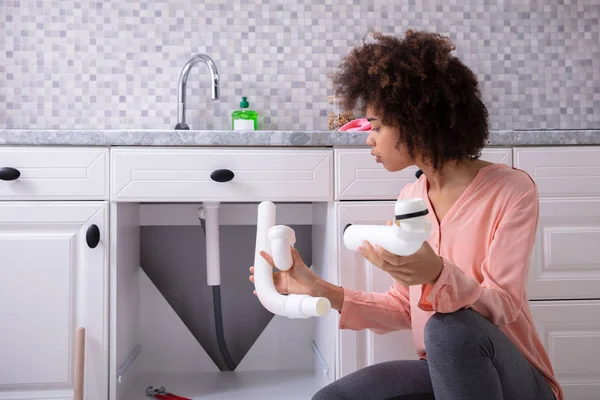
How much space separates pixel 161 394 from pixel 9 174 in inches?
29.8

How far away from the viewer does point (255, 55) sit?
199 centimetres

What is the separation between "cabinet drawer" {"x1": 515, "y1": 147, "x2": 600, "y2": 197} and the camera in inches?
56.1

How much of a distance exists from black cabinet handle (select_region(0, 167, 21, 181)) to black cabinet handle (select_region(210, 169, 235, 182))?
0.48m

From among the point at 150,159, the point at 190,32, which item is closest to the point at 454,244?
the point at 150,159

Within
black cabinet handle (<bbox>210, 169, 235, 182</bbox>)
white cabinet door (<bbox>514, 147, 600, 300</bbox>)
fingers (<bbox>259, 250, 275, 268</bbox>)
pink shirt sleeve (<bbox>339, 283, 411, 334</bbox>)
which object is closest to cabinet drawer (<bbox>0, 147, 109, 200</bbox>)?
black cabinet handle (<bbox>210, 169, 235, 182</bbox>)

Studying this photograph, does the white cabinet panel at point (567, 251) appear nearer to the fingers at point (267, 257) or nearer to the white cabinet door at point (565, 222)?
the white cabinet door at point (565, 222)

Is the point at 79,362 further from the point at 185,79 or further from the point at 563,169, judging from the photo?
the point at 563,169

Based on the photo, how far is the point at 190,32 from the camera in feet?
6.48

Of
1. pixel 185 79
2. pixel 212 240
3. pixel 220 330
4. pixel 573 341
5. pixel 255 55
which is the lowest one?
pixel 220 330

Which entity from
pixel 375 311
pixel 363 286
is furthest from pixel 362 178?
pixel 375 311

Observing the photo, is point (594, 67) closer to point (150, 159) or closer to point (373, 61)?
point (373, 61)

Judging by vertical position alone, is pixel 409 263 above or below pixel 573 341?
above

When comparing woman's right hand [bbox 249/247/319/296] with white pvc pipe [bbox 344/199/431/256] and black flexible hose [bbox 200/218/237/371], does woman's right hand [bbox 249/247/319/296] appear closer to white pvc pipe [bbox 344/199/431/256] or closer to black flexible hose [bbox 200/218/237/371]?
white pvc pipe [bbox 344/199/431/256]

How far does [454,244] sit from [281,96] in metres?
1.15
